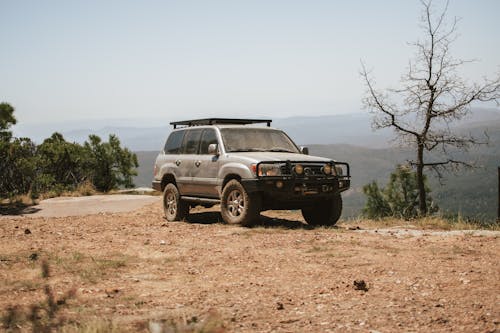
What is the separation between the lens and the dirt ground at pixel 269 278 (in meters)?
4.19

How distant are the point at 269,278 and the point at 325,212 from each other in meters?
5.29

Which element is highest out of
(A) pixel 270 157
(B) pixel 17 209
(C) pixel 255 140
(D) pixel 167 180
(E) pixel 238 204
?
(C) pixel 255 140

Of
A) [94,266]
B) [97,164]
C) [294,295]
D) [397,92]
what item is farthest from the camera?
[97,164]

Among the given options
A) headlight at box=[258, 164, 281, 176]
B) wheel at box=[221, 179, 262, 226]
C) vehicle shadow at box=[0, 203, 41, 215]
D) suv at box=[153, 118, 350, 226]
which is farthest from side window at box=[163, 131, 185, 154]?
vehicle shadow at box=[0, 203, 41, 215]

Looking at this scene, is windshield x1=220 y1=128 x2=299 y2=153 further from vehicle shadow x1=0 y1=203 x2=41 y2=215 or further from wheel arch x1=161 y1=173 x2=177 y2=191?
vehicle shadow x1=0 y1=203 x2=41 y2=215

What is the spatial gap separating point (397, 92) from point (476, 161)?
310cm

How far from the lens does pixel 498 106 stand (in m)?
14.9

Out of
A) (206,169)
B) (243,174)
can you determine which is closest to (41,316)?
(243,174)

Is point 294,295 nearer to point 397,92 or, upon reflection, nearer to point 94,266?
point 94,266

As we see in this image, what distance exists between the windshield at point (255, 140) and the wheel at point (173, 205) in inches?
73.1

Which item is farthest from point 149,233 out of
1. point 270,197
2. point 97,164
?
point 97,164

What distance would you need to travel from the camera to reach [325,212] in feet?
35.6

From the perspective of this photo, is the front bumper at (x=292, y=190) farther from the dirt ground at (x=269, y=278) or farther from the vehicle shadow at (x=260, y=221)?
the dirt ground at (x=269, y=278)

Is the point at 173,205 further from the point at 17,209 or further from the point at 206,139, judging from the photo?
the point at 17,209
